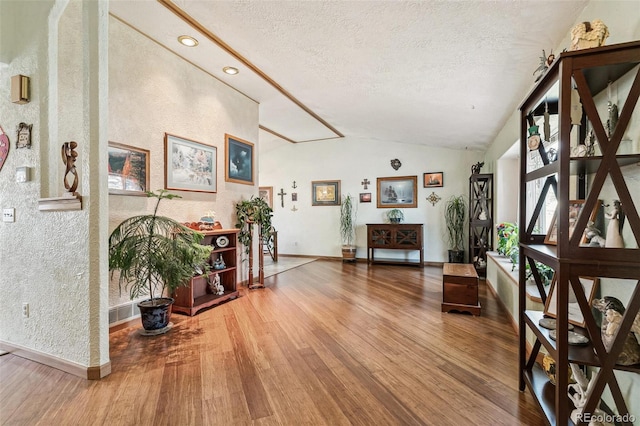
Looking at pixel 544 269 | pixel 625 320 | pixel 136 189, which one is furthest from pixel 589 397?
pixel 136 189

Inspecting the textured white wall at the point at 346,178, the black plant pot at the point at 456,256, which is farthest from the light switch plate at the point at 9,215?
the black plant pot at the point at 456,256

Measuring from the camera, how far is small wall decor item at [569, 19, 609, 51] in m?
1.30

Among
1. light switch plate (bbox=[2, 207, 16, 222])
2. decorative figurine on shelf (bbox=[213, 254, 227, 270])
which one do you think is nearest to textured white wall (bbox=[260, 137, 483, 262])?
decorative figurine on shelf (bbox=[213, 254, 227, 270])

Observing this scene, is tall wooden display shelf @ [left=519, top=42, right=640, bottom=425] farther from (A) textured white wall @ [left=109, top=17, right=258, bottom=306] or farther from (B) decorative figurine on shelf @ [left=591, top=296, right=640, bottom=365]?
(A) textured white wall @ [left=109, top=17, right=258, bottom=306]

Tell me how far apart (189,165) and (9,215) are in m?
1.70

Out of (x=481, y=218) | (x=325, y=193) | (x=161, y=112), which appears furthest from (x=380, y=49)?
(x=325, y=193)

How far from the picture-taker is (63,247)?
2.22 meters

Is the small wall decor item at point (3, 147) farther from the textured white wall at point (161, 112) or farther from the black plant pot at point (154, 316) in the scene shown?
the black plant pot at point (154, 316)

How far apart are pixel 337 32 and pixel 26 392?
341 centimetres

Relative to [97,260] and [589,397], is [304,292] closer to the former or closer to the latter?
[97,260]

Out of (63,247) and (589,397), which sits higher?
(63,247)

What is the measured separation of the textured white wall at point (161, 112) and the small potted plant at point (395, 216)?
11.5ft

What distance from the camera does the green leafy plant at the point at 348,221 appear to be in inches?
284

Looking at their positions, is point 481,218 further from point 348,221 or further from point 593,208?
point 593,208
